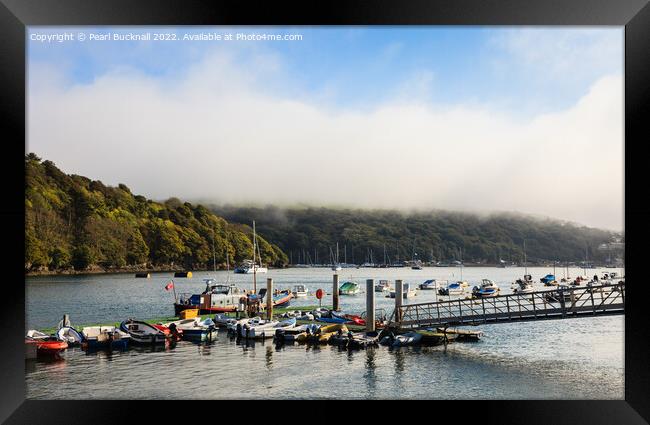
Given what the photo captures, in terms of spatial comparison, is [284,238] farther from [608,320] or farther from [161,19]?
[161,19]

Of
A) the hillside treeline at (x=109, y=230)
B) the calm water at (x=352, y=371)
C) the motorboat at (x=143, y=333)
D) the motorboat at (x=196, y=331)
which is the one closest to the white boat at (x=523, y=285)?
the hillside treeline at (x=109, y=230)

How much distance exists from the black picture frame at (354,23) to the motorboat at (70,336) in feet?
27.7

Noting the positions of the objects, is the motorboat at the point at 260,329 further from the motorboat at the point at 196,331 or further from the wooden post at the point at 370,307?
the wooden post at the point at 370,307

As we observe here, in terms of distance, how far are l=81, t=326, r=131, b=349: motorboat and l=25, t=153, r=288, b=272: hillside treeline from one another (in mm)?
18948

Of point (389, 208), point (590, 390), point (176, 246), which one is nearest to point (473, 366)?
point (590, 390)

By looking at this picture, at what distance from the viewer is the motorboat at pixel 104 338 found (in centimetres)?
1516

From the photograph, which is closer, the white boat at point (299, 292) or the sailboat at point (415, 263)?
the white boat at point (299, 292)

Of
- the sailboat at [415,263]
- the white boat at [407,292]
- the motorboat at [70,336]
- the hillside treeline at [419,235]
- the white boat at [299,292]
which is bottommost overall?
the white boat at [407,292]

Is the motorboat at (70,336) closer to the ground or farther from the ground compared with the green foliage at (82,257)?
closer to the ground

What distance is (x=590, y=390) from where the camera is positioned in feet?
37.2

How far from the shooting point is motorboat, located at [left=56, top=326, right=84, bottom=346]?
15.3m

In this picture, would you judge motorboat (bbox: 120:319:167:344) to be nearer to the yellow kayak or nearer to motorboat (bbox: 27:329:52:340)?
motorboat (bbox: 27:329:52:340)

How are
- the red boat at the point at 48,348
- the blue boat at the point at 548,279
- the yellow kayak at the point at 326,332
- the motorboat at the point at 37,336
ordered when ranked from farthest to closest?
the blue boat at the point at 548,279, the yellow kayak at the point at 326,332, the motorboat at the point at 37,336, the red boat at the point at 48,348

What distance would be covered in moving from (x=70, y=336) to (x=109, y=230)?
34.7 metres
